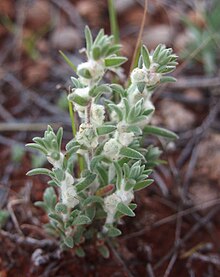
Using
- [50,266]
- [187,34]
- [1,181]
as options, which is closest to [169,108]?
[187,34]

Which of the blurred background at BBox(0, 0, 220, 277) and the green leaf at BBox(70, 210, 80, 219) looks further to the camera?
the blurred background at BBox(0, 0, 220, 277)

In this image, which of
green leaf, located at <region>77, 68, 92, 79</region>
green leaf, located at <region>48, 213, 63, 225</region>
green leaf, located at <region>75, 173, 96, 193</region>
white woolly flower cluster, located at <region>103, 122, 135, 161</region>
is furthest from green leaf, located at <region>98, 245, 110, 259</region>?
green leaf, located at <region>77, 68, 92, 79</region>

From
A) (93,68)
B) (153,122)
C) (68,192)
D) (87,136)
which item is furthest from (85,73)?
(153,122)

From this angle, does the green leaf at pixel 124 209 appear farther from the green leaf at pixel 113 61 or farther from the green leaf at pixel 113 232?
the green leaf at pixel 113 61

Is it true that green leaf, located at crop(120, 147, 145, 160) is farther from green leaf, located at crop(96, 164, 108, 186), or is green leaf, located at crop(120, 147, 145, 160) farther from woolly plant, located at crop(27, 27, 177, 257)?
green leaf, located at crop(96, 164, 108, 186)

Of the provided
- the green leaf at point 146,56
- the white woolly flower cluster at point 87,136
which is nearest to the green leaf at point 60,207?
the white woolly flower cluster at point 87,136

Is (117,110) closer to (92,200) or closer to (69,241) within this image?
(92,200)
